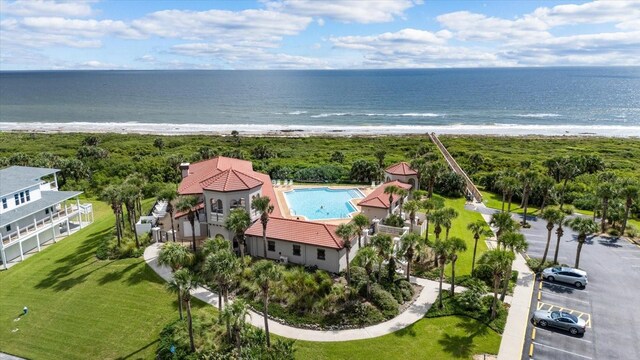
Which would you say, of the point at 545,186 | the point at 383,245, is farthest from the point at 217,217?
the point at 545,186

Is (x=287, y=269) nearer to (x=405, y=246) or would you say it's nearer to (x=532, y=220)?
(x=405, y=246)

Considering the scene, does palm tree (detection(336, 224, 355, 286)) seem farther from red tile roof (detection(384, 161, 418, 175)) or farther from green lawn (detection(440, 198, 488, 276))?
red tile roof (detection(384, 161, 418, 175))

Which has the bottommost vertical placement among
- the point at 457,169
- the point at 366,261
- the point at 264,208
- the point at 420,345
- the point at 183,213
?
the point at 420,345

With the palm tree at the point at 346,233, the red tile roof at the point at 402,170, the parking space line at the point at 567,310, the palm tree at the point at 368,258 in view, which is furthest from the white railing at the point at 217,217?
the parking space line at the point at 567,310

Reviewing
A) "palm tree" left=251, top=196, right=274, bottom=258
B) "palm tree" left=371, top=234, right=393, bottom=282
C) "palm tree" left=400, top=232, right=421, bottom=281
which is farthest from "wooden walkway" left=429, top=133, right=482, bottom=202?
"palm tree" left=251, top=196, right=274, bottom=258

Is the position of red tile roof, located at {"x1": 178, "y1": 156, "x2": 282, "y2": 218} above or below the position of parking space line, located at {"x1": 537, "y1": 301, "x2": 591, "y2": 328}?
above

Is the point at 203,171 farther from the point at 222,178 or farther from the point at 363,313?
the point at 363,313
